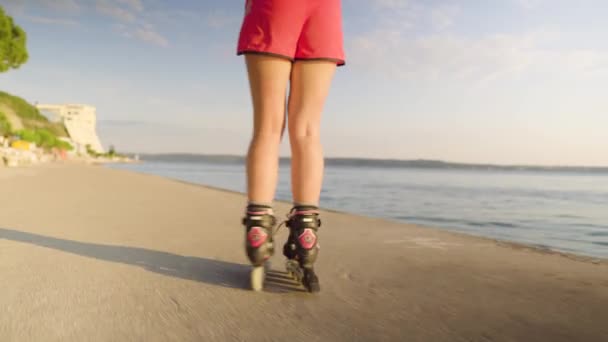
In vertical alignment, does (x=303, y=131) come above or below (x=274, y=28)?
below

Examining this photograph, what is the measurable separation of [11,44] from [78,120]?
10456cm

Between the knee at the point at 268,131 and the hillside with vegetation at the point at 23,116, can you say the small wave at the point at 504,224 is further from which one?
the hillside with vegetation at the point at 23,116

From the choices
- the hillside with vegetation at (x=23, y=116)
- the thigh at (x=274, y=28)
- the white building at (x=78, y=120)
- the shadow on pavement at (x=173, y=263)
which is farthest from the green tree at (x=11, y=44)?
the white building at (x=78, y=120)

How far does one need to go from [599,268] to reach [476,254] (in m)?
→ 0.57

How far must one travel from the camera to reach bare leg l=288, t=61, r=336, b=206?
177 cm

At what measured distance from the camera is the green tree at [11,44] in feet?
71.9

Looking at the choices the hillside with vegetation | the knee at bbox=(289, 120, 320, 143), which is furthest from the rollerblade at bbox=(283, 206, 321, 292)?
the hillside with vegetation

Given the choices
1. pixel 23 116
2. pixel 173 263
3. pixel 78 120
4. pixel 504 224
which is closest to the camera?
pixel 173 263

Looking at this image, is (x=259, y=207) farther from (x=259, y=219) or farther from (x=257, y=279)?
(x=257, y=279)

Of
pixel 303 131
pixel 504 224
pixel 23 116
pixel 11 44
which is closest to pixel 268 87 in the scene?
pixel 303 131

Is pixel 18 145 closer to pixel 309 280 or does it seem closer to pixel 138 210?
pixel 138 210

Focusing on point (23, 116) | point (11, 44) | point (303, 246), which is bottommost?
point (303, 246)

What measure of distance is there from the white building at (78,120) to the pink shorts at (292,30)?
125m

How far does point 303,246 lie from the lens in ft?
5.35
